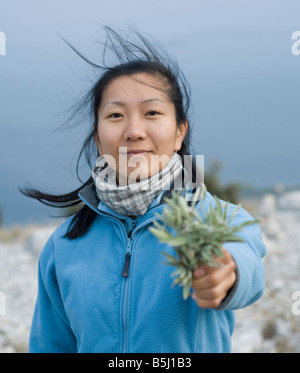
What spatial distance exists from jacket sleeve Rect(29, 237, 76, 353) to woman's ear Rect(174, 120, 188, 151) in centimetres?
74

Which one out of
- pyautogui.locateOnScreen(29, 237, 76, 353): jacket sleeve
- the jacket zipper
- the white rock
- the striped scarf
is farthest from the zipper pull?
the white rock

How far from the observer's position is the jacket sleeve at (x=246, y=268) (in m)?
1.50

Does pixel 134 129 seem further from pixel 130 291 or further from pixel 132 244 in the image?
pixel 130 291

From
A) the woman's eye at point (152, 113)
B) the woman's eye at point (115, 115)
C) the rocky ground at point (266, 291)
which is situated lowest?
the rocky ground at point (266, 291)

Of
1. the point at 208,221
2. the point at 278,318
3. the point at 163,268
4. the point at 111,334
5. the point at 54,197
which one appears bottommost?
the point at 278,318

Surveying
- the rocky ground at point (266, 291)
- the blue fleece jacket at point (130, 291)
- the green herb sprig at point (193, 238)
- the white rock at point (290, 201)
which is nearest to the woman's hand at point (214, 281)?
the green herb sprig at point (193, 238)

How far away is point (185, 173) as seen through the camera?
83.5 inches

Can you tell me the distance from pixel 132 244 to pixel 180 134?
57cm

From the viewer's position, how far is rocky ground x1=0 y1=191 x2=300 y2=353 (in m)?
5.20

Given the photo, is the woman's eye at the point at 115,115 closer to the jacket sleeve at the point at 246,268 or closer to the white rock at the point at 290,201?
the jacket sleeve at the point at 246,268

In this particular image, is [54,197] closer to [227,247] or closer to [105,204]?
[105,204]

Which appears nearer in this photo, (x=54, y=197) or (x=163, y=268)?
(x=163, y=268)

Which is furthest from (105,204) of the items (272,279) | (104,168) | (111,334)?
(272,279)
